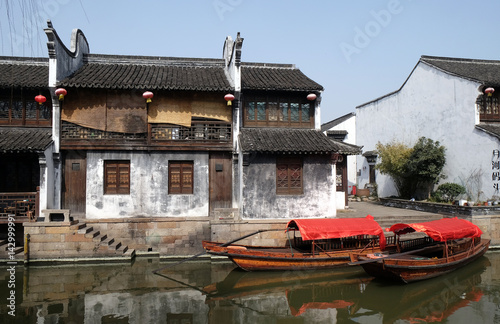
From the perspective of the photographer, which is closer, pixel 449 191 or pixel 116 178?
pixel 116 178

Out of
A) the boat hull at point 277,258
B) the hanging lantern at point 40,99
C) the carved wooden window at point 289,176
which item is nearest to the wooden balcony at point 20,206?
the hanging lantern at point 40,99

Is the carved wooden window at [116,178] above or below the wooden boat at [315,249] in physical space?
above

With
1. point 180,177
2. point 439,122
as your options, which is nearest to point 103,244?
point 180,177

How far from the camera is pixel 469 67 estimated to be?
18.7m

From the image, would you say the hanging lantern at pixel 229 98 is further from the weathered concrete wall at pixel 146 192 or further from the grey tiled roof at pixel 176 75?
the weathered concrete wall at pixel 146 192

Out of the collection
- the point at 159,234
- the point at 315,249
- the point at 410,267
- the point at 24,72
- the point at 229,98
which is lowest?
the point at 410,267

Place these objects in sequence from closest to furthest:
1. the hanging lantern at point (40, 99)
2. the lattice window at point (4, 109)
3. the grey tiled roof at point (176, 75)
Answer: the hanging lantern at point (40, 99), the grey tiled roof at point (176, 75), the lattice window at point (4, 109)

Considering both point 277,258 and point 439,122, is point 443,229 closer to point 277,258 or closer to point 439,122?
point 277,258

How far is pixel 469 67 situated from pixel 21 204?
72.1ft

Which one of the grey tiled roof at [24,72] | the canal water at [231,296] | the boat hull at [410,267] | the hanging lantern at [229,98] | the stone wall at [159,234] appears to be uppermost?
the grey tiled roof at [24,72]

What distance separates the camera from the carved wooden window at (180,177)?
44.4ft

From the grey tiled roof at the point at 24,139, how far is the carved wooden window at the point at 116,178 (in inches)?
87.3

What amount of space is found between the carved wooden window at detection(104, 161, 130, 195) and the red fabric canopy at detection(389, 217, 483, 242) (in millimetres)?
9655

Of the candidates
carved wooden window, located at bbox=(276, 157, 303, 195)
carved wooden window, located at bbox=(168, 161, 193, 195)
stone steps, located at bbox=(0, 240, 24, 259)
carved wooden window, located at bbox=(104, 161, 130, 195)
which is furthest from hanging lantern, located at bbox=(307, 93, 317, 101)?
stone steps, located at bbox=(0, 240, 24, 259)
